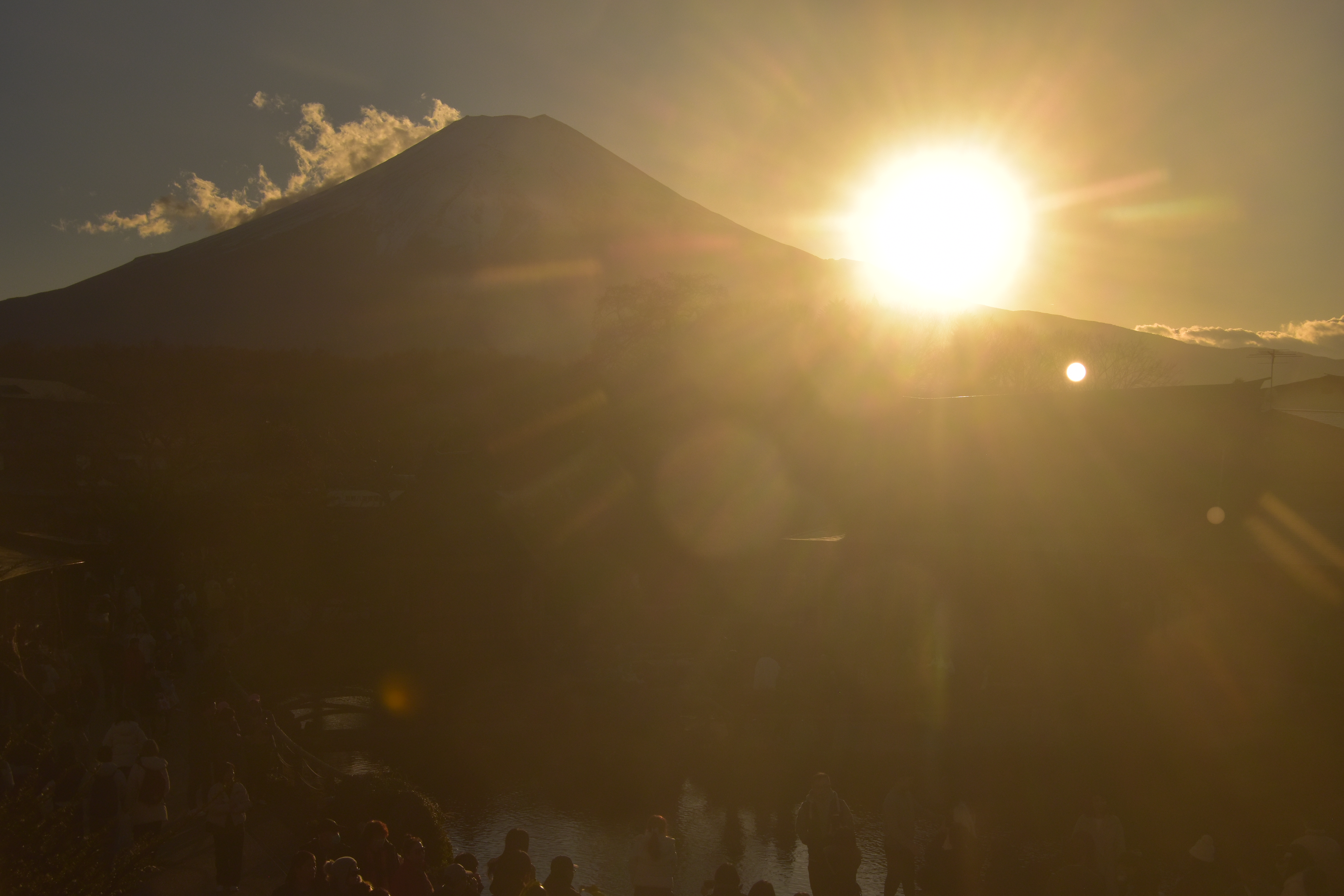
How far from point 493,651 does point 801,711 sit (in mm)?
7743

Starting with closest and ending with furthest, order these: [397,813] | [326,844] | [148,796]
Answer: [326,844]
[148,796]
[397,813]

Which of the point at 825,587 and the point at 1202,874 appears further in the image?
the point at 825,587

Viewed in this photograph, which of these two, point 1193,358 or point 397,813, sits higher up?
point 1193,358

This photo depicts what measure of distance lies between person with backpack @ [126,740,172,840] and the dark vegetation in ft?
13.0

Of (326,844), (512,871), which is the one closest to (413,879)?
(512,871)

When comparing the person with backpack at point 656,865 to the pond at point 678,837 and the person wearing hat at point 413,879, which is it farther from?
the pond at point 678,837

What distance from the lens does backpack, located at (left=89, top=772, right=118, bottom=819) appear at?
7324 mm

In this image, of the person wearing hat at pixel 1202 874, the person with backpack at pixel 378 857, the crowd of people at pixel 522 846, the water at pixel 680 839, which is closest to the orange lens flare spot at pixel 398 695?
the crowd of people at pixel 522 846

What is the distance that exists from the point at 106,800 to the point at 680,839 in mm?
5263

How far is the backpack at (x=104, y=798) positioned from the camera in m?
7.32

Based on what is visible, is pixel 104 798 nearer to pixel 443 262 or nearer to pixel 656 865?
pixel 656 865

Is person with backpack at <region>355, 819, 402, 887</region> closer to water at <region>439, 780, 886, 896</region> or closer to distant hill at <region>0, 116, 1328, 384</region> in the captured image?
water at <region>439, 780, 886, 896</region>

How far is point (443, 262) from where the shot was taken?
389ft

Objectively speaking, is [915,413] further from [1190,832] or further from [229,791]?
[229,791]
